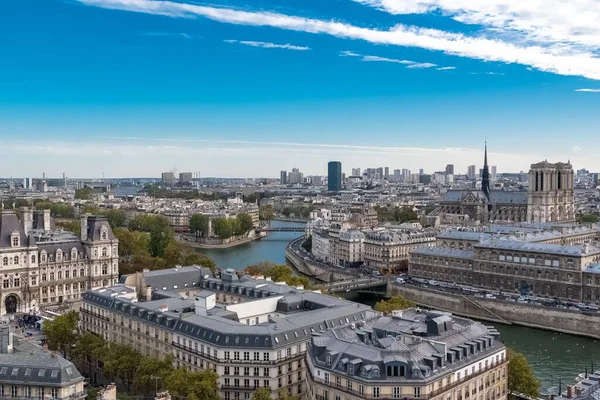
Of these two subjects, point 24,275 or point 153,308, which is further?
point 24,275

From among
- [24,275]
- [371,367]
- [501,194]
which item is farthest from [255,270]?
[501,194]

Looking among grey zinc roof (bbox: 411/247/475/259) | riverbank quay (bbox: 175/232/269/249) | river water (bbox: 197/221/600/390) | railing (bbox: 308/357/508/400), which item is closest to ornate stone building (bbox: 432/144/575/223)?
riverbank quay (bbox: 175/232/269/249)

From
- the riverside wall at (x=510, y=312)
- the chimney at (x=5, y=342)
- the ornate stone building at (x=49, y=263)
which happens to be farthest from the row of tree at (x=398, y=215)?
the chimney at (x=5, y=342)

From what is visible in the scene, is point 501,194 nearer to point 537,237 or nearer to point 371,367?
point 537,237

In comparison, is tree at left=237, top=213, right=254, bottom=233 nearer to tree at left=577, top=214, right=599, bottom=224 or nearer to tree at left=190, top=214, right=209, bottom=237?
tree at left=190, top=214, right=209, bottom=237

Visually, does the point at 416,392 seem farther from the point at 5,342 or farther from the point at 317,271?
the point at 317,271
